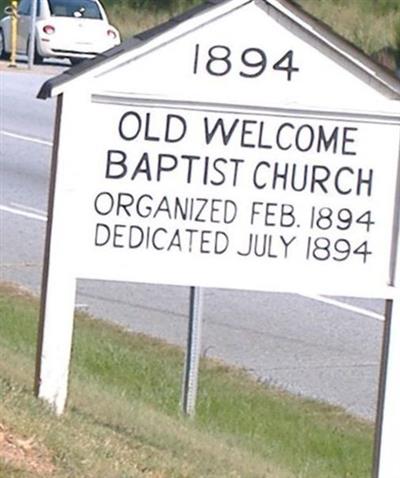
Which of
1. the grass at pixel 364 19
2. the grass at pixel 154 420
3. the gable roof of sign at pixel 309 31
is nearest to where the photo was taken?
the grass at pixel 154 420

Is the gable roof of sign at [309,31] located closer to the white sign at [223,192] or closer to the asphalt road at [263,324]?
the white sign at [223,192]

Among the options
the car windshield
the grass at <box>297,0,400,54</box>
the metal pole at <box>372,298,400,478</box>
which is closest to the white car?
the car windshield

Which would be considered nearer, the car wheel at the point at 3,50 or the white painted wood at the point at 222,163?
the white painted wood at the point at 222,163

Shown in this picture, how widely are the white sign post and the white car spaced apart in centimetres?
2647

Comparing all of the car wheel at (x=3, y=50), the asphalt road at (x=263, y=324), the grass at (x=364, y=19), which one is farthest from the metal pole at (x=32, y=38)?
the asphalt road at (x=263, y=324)

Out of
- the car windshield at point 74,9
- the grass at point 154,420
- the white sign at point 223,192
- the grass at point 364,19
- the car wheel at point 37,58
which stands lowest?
the grass at point 154,420

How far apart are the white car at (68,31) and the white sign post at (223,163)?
26.5 metres

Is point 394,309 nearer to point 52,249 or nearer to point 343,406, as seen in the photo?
point 52,249

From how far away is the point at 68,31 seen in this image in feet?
111

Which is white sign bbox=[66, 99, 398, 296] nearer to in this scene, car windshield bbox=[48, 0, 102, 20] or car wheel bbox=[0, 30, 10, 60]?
car windshield bbox=[48, 0, 102, 20]

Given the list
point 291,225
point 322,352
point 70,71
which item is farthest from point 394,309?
point 322,352

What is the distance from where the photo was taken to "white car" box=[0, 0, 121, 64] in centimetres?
3384

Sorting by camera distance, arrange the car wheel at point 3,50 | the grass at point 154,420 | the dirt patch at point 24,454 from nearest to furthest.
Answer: the dirt patch at point 24,454 → the grass at point 154,420 → the car wheel at point 3,50

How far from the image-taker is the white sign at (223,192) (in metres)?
6.74
